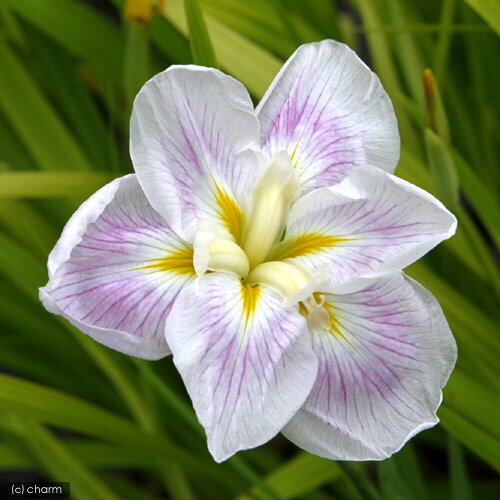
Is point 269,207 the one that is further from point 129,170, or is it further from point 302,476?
point 129,170

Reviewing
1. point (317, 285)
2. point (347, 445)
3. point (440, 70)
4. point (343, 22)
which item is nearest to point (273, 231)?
point (317, 285)

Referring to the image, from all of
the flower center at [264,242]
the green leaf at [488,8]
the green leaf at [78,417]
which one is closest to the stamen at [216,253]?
the flower center at [264,242]

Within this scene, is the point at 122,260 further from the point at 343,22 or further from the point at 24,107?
the point at 343,22

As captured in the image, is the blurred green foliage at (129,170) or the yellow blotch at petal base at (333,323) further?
the blurred green foliage at (129,170)

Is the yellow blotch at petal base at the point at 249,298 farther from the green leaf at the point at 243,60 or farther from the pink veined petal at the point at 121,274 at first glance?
the green leaf at the point at 243,60

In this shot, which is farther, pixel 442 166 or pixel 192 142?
pixel 442 166

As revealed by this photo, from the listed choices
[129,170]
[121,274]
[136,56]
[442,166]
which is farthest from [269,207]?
[129,170]

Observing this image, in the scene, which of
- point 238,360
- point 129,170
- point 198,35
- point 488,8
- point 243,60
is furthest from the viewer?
point 129,170

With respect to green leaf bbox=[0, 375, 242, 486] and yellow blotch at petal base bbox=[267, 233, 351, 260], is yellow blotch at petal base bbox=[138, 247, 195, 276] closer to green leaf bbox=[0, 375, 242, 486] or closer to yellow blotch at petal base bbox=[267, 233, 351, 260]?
yellow blotch at petal base bbox=[267, 233, 351, 260]
